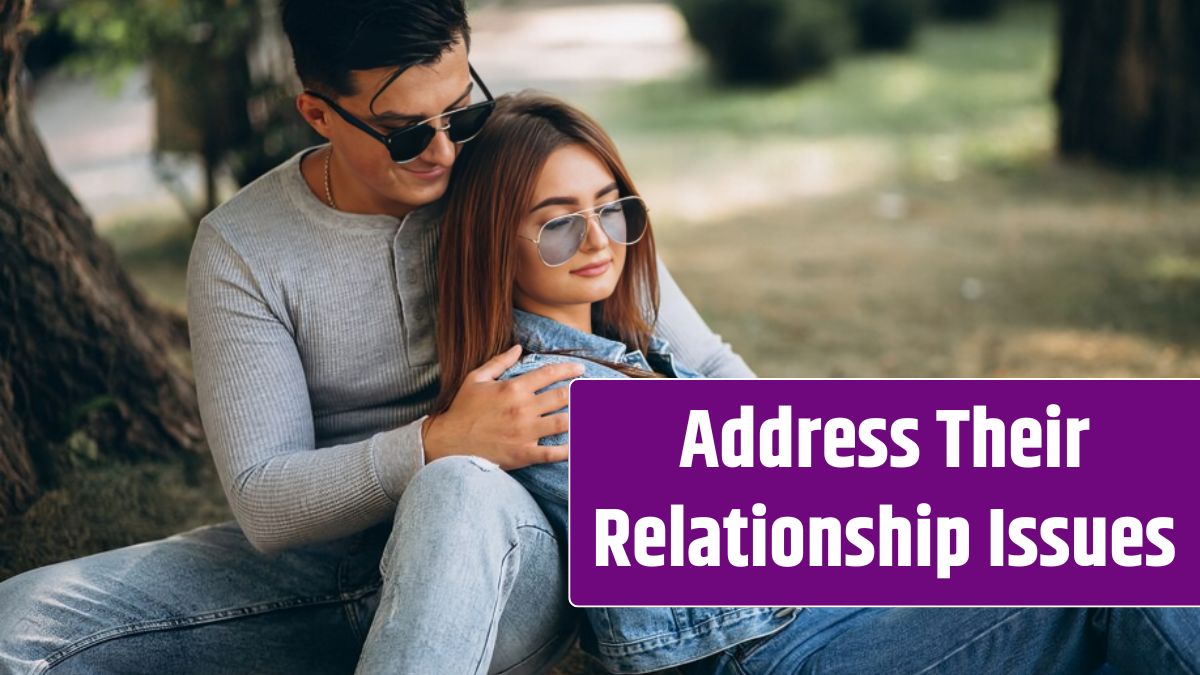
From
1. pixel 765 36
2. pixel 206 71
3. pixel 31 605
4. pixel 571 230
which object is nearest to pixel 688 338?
pixel 571 230

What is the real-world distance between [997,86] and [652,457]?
Result: 1060 cm

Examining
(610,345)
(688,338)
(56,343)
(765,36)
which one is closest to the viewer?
(610,345)

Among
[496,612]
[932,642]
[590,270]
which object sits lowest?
[932,642]

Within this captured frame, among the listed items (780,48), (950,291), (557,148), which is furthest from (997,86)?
(557,148)

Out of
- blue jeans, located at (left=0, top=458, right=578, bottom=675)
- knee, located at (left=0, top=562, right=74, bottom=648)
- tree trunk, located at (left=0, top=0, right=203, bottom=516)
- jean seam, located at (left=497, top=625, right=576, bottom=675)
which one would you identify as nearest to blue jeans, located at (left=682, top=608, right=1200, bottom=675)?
jean seam, located at (left=497, top=625, right=576, bottom=675)

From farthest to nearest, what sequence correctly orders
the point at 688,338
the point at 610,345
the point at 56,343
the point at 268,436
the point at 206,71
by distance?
1. the point at 206,71
2. the point at 56,343
3. the point at 688,338
4. the point at 610,345
5. the point at 268,436

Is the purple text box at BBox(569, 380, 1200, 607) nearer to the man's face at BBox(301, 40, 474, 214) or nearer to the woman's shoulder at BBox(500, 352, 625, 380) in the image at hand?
the woman's shoulder at BBox(500, 352, 625, 380)

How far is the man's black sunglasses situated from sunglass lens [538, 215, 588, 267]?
0.25 m

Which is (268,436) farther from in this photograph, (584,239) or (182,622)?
(584,239)

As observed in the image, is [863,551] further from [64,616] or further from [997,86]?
[997,86]

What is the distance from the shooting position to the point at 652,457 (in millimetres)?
2281

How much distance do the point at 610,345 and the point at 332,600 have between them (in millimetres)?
732

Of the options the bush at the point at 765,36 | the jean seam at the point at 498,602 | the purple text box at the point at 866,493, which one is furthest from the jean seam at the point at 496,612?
the bush at the point at 765,36

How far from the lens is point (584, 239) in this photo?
2.56 m
